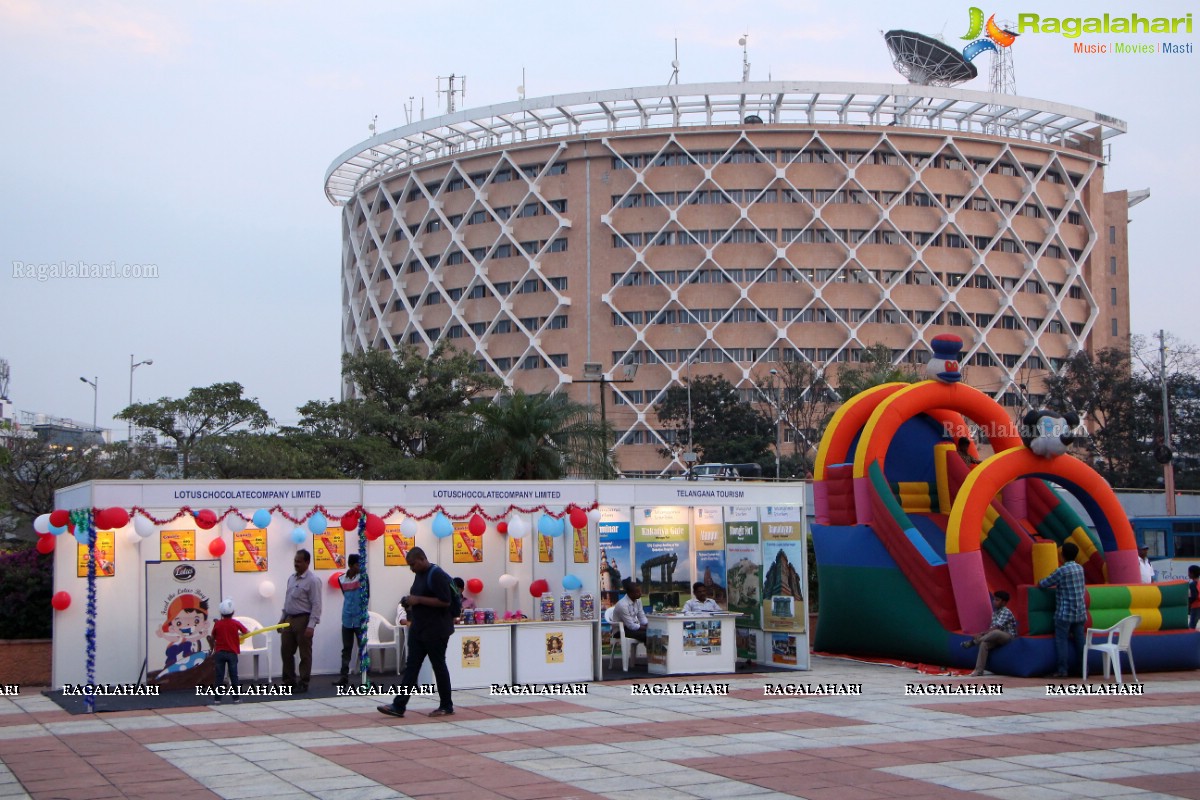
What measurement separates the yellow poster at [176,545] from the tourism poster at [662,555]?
236 inches

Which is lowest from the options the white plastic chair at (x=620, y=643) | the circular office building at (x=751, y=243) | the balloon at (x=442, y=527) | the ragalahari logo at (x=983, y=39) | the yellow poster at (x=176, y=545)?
the white plastic chair at (x=620, y=643)

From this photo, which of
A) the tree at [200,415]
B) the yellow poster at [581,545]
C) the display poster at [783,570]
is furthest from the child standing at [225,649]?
the tree at [200,415]

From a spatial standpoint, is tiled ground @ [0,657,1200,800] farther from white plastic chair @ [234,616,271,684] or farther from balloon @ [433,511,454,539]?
balloon @ [433,511,454,539]

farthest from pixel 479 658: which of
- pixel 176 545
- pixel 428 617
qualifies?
pixel 176 545

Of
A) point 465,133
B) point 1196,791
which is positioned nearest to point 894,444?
point 1196,791

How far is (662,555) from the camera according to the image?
18219 millimetres

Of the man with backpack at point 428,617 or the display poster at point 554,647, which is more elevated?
the man with backpack at point 428,617

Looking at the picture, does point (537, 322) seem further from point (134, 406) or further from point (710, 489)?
point (710, 489)

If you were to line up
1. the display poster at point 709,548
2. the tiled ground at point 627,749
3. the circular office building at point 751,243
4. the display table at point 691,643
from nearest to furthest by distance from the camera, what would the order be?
the tiled ground at point 627,749, the display table at point 691,643, the display poster at point 709,548, the circular office building at point 751,243

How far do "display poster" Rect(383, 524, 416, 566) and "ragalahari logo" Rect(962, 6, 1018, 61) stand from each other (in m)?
65.7

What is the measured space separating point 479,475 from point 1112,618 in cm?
1761

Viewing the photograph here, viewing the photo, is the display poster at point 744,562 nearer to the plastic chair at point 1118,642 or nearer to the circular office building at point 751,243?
the plastic chair at point 1118,642

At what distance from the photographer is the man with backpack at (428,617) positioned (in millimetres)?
12023

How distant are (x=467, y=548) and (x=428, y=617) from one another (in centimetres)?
598
